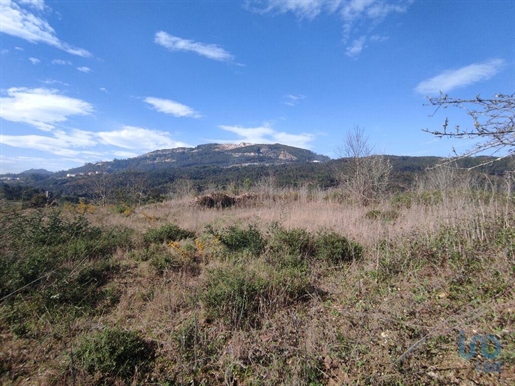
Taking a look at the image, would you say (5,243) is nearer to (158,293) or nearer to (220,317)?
(158,293)

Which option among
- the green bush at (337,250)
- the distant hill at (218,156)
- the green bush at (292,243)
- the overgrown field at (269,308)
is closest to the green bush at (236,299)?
the overgrown field at (269,308)

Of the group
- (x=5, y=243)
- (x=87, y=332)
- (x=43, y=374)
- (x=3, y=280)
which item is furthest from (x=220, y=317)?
(x=5, y=243)

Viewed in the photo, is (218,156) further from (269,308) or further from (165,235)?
(269,308)

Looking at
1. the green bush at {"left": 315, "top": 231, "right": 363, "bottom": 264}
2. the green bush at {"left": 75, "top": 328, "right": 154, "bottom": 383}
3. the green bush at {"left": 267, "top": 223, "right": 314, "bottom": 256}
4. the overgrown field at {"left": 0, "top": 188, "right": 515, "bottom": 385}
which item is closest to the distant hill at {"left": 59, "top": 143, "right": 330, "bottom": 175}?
the green bush at {"left": 267, "top": 223, "right": 314, "bottom": 256}

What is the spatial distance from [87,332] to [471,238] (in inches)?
213

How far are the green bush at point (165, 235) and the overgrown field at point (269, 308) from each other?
66cm

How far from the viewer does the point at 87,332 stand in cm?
272

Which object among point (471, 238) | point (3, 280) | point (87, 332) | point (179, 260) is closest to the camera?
point (87, 332)

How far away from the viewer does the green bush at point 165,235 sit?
18.8 ft

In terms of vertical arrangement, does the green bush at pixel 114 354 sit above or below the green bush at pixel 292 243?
below

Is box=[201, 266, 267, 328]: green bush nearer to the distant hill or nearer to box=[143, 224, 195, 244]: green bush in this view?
box=[143, 224, 195, 244]: green bush

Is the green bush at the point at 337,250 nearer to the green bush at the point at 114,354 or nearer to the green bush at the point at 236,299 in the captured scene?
the green bush at the point at 236,299

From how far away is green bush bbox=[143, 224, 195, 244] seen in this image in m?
5.73

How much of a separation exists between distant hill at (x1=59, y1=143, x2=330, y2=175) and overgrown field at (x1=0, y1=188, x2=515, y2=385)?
3690 inches
